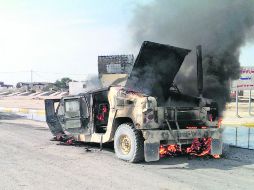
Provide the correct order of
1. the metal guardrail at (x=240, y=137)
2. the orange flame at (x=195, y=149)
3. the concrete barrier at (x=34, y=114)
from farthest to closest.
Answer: the concrete barrier at (x=34, y=114) < the metal guardrail at (x=240, y=137) < the orange flame at (x=195, y=149)

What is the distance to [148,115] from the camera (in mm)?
7375

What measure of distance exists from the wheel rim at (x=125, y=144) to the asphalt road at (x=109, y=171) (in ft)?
0.84

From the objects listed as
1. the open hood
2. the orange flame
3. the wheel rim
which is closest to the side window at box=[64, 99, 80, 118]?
the open hood

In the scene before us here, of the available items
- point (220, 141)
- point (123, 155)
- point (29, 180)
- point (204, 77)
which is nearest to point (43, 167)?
point (29, 180)

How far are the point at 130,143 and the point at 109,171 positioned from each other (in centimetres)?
100

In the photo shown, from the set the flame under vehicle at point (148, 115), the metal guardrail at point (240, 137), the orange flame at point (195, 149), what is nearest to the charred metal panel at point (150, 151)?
the flame under vehicle at point (148, 115)

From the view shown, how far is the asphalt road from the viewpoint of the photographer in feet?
19.2

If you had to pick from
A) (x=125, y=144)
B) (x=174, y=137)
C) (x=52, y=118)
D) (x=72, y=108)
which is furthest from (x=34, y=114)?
(x=174, y=137)

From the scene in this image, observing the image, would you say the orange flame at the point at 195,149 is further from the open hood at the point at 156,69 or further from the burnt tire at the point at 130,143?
the open hood at the point at 156,69

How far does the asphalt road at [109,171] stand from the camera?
5852 mm

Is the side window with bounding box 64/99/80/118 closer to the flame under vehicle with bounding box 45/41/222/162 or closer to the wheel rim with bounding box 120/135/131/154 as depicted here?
the flame under vehicle with bounding box 45/41/222/162

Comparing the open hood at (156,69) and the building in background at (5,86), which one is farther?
the building in background at (5,86)

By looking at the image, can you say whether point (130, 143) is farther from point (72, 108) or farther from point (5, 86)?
point (5, 86)

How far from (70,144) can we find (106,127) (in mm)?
1965
